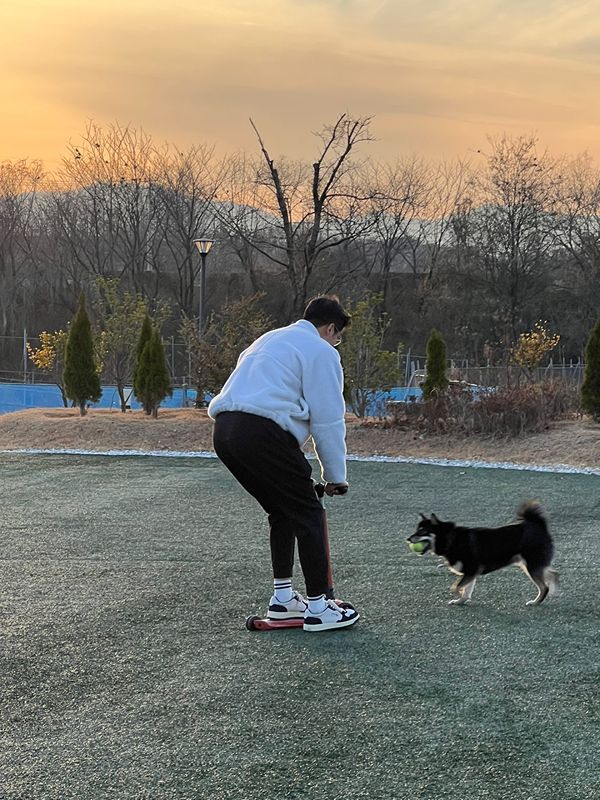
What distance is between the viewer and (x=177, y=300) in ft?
128

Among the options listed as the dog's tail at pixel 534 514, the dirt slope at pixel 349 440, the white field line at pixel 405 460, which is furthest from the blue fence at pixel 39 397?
the dog's tail at pixel 534 514

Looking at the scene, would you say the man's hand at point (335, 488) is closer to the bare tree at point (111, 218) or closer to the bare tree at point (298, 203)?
the bare tree at point (298, 203)

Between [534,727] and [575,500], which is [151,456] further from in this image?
[534,727]

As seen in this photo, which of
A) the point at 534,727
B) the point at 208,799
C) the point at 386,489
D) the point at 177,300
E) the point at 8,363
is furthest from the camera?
the point at 177,300

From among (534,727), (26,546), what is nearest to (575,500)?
(26,546)

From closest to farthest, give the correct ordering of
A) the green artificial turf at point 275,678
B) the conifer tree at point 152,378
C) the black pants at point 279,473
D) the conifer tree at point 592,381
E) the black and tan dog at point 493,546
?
the green artificial turf at point 275,678 < the black pants at point 279,473 < the black and tan dog at point 493,546 < the conifer tree at point 592,381 < the conifer tree at point 152,378

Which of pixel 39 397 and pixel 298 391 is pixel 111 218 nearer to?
pixel 39 397

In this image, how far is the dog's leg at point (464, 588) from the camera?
14.6 feet

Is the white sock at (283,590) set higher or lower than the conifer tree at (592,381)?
lower

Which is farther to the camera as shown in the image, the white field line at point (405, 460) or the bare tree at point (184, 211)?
the bare tree at point (184, 211)

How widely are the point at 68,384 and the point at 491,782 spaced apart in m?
13.8

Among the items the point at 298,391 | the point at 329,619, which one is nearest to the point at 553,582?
the point at 329,619

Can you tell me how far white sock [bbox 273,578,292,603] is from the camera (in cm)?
415

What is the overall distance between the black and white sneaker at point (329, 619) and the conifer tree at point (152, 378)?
38.7ft
